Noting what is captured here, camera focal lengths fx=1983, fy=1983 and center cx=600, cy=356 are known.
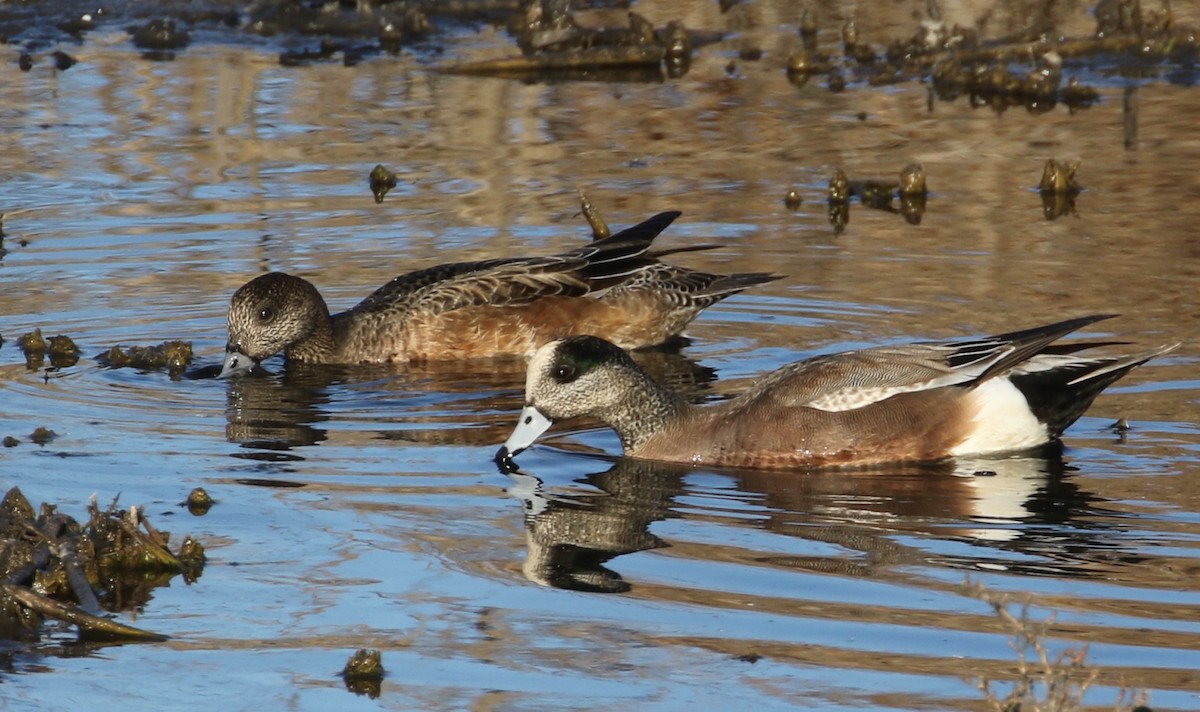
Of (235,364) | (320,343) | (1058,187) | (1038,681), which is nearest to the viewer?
(1038,681)

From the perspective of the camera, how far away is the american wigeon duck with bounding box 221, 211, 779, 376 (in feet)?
28.7

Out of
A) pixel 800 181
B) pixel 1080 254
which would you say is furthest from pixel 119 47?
pixel 1080 254

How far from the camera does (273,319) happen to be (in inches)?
334

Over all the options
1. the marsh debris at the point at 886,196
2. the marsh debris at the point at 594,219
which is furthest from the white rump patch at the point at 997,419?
the marsh debris at the point at 886,196

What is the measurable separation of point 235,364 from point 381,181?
108 inches

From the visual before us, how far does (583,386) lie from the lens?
22.8 feet

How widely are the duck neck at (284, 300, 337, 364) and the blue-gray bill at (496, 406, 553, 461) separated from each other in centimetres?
213

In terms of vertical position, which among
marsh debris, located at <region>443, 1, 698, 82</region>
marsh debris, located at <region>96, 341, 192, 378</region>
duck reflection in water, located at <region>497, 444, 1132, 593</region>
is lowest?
duck reflection in water, located at <region>497, 444, 1132, 593</region>

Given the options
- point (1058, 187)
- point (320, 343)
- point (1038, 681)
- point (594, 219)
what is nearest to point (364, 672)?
point (1038, 681)

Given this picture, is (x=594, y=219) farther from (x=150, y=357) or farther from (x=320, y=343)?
(x=150, y=357)

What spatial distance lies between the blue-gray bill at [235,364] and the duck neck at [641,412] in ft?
6.68

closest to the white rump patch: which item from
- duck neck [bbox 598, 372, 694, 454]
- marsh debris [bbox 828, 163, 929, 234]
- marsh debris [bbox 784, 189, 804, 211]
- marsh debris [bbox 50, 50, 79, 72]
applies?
duck neck [bbox 598, 372, 694, 454]

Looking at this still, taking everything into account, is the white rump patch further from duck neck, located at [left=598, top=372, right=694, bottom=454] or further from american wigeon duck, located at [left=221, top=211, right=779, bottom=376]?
american wigeon duck, located at [left=221, top=211, right=779, bottom=376]

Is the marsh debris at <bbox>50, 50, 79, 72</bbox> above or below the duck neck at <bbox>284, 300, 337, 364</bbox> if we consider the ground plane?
above
